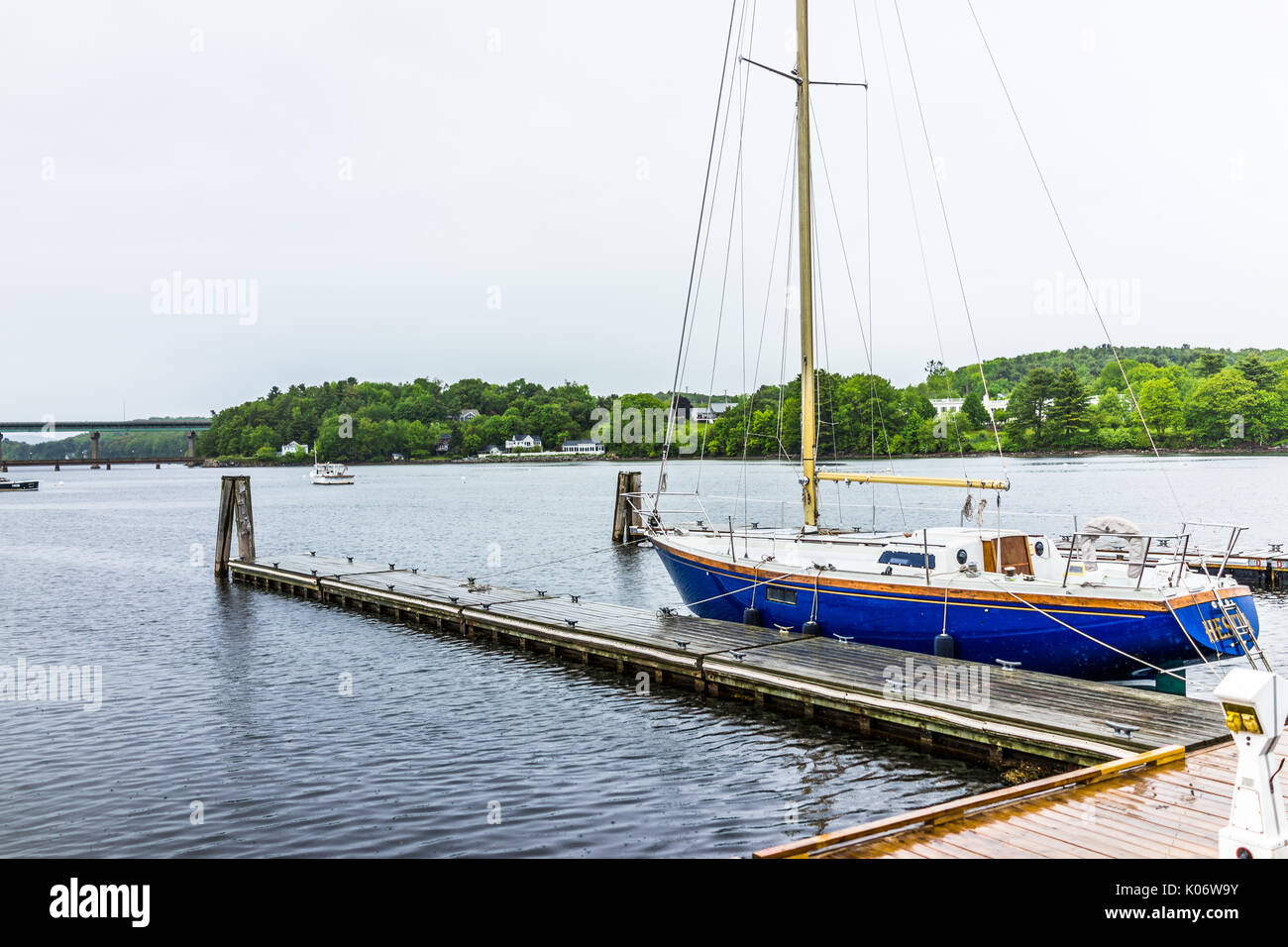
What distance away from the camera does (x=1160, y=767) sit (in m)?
9.13

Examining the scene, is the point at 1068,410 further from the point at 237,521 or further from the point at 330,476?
the point at 237,521

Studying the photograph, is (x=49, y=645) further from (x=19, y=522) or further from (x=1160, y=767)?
(x=19, y=522)

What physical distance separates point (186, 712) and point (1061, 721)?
48.2 feet

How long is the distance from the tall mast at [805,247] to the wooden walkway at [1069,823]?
10.6 metres

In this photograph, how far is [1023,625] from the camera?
1398 cm

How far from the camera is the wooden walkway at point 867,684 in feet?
35.8

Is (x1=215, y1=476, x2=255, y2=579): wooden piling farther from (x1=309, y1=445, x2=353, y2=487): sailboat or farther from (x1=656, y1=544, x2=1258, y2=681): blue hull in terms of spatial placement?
(x1=309, y1=445, x2=353, y2=487): sailboat

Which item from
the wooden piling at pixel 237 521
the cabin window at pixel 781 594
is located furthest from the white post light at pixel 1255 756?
the wooden piling at pixel 237 521

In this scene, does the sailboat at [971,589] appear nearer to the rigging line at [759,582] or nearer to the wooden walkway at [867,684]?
the rigging line at [759,582]

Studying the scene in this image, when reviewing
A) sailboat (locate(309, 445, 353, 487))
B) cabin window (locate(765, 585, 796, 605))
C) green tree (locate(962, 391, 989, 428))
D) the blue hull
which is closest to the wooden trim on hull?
the blue hull

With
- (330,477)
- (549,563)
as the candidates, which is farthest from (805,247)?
(330,477)

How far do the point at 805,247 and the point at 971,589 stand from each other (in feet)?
26.7
